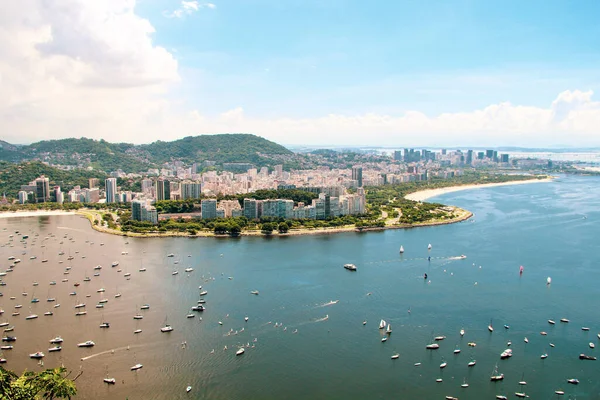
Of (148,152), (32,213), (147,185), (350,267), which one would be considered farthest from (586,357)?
(148,152)

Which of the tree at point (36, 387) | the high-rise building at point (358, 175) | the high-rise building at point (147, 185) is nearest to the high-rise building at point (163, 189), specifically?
the high-rise building at point (147, 185)

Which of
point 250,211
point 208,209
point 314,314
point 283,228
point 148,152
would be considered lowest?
point 314,314

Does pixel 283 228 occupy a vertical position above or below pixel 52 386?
above

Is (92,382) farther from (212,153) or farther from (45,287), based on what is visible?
(212,153)

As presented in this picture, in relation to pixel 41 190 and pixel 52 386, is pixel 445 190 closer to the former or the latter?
pixel 41 190

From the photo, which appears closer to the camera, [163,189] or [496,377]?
[496,377]

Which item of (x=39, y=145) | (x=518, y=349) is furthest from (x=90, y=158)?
(x=518, y=349)

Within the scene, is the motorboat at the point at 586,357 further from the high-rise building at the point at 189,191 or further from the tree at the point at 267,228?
the high-rise building at the point at 189,191
